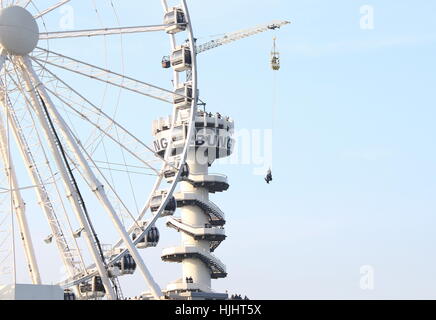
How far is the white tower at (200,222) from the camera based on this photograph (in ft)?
565

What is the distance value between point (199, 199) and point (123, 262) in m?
75.1

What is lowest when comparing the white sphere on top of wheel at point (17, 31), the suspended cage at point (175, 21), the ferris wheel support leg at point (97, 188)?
the ferris wheel support leg at point (97, 188)

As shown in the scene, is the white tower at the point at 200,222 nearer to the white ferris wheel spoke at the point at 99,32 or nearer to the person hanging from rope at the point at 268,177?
the person hanging from rope at the point at 268,177

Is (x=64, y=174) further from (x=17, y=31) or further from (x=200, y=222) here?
(x=200, y=222)

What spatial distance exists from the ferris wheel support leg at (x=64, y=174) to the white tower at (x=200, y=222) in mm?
69216

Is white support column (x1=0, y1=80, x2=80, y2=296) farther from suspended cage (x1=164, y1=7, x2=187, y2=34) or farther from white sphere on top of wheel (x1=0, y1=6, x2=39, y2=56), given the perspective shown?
suspended cage (x1=164, y1=7, x2=187, y2=34)

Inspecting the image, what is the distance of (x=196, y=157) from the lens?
182 meters

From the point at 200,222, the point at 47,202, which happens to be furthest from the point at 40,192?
the point at 200,222

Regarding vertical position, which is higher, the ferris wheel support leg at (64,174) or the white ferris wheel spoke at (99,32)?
the white ferris wheel spoke at (99,32)

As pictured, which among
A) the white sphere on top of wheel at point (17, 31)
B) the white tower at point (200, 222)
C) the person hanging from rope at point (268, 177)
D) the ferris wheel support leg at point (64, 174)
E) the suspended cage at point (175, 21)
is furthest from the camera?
the white tower at point (200, 222)

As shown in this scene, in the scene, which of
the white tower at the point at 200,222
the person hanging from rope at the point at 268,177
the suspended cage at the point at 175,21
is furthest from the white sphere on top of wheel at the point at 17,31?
the white tower at the point at 200,222
